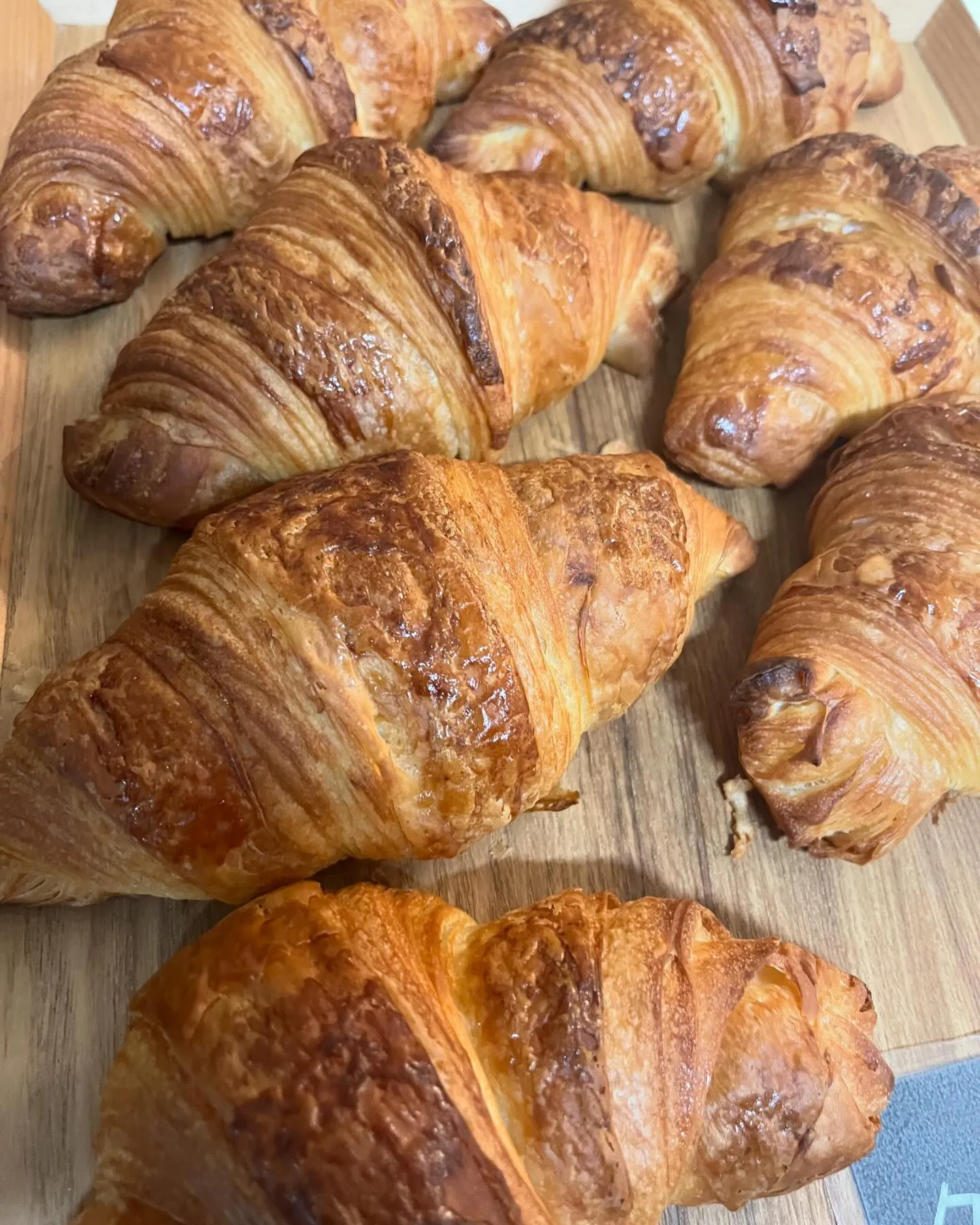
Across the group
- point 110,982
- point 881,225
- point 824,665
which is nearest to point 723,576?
point 824,665

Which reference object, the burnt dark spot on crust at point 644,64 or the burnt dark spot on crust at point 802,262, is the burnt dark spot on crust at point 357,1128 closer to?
the burnt dark spot on crust at point 802,262

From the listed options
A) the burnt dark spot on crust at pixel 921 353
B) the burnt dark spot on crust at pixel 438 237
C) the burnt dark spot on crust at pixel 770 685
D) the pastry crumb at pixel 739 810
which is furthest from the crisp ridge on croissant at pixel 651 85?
the pastry crumb at pixel 739 810

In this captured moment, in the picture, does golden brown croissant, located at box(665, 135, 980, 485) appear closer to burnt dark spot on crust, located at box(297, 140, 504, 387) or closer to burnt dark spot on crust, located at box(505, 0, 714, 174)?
burnt dark spot on crust, located at box(505, 0, 714, 174)

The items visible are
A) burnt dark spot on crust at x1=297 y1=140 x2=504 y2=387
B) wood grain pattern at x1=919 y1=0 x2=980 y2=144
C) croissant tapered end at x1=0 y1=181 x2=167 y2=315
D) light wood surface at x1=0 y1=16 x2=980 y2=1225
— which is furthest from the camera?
wood grain pattern at x1=919 y1=0 x2=980 y2=144

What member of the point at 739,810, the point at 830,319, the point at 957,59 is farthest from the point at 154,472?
the point at 957,59

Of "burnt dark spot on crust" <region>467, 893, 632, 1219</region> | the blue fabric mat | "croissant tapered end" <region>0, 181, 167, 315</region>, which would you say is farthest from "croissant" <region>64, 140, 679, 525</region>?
the blue fabric mat

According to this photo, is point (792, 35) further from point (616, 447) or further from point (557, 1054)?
point (557, 1054)

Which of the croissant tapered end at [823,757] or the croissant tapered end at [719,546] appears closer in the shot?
the croissant tapered end at [823,757]
